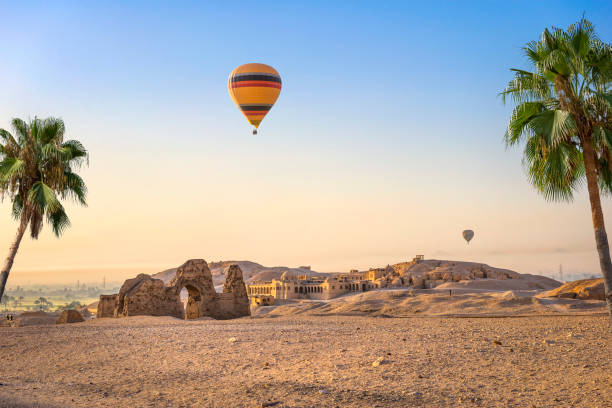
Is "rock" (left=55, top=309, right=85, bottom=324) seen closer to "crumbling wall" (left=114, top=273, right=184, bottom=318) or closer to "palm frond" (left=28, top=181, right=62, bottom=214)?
"crumbling wall" (left=114, top=273, right=184, bottom=318)

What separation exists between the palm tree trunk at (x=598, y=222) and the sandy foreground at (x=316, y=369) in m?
1.54

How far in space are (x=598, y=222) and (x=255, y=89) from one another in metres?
26.3

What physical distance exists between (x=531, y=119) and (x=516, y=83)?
1309 mm

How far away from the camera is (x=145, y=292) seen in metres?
29.3

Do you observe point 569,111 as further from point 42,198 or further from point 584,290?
point 584,290

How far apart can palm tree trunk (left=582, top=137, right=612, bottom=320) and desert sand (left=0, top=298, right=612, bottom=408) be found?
1.65m

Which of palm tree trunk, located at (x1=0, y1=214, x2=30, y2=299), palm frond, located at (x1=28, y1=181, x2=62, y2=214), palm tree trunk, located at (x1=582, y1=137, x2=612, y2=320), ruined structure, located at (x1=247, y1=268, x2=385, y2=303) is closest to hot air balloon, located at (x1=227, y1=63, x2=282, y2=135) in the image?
palm frond, located at (x1=28, y1=181, x2=62, y2=214)

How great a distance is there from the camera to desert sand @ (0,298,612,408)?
9.80 metres

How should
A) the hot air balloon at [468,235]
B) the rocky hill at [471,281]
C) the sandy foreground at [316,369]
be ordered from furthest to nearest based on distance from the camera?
the hot air balloon at [468,235]
the rocky hill at [471,281]
the sandy foreground at [316,369]

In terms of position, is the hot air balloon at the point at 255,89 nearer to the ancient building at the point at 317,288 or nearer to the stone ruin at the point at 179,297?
the stone ruin at the point at 179,297

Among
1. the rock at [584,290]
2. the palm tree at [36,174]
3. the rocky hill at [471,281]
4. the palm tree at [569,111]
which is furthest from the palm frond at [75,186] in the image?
the rocky hill at [471,281]

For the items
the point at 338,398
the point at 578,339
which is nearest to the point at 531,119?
the point at 578,339

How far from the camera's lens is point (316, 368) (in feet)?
38.1

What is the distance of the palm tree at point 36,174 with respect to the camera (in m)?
24.3
